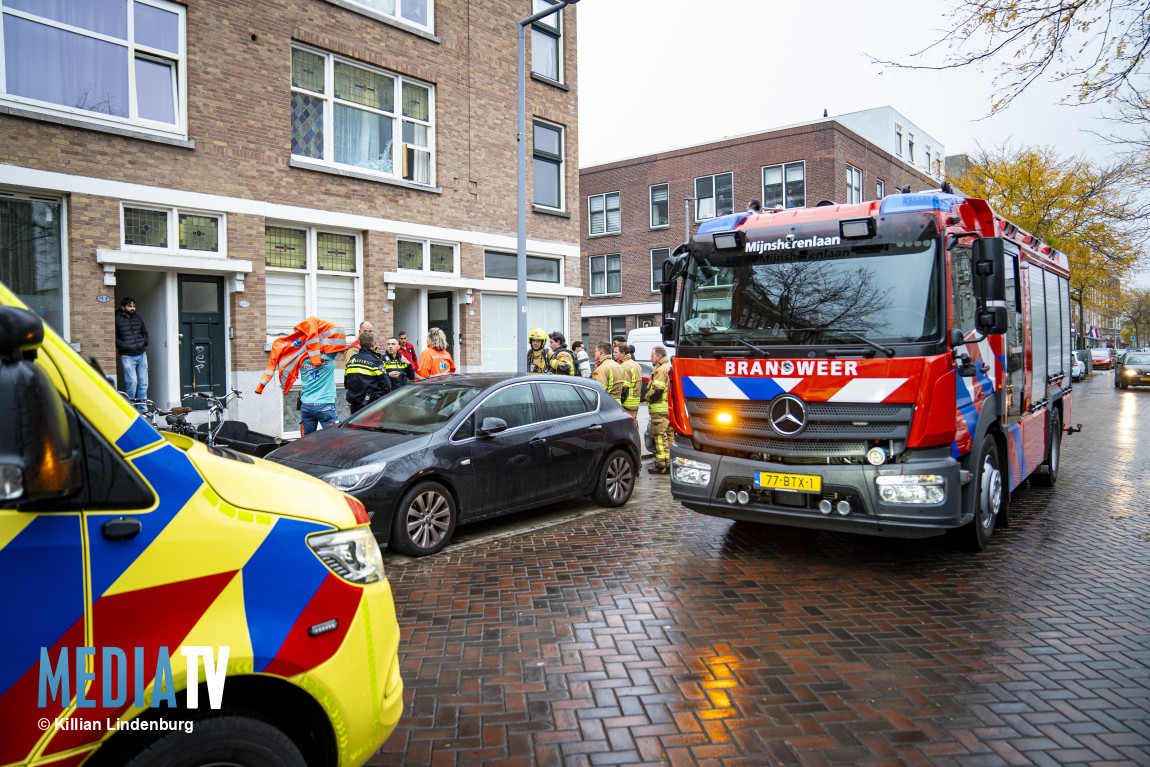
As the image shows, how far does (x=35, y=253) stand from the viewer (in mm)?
10781

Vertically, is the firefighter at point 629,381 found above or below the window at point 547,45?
below

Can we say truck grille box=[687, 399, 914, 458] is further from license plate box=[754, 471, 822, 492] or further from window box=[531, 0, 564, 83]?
window box=[531, 0, 564, 83]

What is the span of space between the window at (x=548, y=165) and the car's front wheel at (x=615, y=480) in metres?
11.4

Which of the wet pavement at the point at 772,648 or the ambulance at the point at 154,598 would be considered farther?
the wet pavement at the point at 772,648

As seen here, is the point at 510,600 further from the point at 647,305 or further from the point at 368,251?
the point at 647,305

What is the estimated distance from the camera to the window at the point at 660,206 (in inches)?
1485

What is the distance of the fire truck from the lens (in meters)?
5.41

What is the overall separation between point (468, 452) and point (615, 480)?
2219 mm

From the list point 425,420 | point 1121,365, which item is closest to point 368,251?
point 425,420

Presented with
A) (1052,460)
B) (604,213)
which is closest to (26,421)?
(1052,460)

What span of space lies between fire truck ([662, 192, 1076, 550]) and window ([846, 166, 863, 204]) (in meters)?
31.3

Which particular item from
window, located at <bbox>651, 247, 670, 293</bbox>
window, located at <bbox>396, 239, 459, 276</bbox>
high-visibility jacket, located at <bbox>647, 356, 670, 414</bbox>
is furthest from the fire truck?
window, located at <bbox>651, 247, 670, 293</bbox>

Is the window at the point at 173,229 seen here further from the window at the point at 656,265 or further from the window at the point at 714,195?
the window at the point at 714,195

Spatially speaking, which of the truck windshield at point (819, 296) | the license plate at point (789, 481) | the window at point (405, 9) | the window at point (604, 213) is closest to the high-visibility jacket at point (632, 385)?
the truck windshield at point (819, 296)
